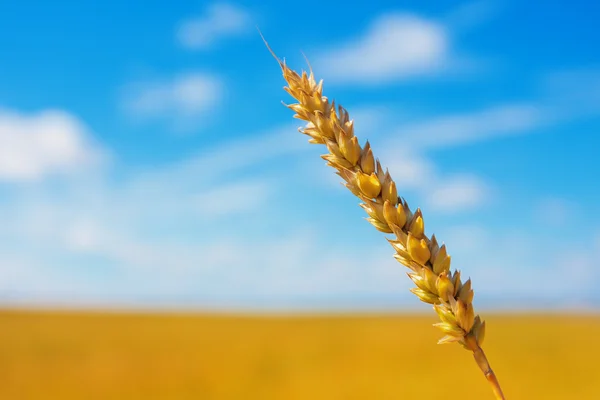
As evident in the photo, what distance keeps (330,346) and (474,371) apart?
18.1 ft

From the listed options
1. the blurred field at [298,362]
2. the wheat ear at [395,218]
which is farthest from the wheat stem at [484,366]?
the blurred field at [298,362]

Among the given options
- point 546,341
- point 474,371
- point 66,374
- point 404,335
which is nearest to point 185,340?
point 66,374

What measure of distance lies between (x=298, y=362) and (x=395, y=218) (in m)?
14.1

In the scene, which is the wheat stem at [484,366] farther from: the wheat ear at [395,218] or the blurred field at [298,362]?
the blurred field at [298,362]

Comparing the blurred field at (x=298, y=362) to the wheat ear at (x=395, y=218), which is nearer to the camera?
the wheat ear at (x=395, y=218)

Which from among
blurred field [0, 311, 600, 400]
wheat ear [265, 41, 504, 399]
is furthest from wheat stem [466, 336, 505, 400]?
blurred field [0, 311, 600, 400]

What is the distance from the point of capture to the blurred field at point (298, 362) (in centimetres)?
1179

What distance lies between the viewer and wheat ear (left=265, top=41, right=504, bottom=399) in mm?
1250

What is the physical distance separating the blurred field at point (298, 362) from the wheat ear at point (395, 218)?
8158 mm

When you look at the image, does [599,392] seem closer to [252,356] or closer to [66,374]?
[252,356]

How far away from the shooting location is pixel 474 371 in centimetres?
1259

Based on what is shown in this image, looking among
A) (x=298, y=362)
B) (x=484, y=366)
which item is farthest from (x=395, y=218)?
(x=298, y=362)

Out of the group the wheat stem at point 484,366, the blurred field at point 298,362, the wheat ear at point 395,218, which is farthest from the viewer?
the blurred field at point 298,362

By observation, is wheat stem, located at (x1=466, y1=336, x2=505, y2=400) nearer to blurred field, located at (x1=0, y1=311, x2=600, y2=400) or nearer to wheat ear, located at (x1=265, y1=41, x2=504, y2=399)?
wheat ear, located at (x1=265, y1=41, x2=504, y2=399)
